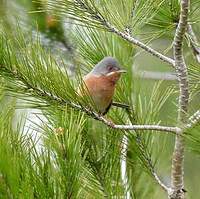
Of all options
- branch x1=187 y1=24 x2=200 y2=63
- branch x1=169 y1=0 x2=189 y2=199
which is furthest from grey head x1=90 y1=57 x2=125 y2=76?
branch x1=169 y1=0 x2=189 y2=199

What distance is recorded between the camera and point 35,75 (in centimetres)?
158

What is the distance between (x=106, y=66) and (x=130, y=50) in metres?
0.16

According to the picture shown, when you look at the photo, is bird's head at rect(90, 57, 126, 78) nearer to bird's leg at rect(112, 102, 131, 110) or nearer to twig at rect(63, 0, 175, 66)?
bird's leg at rect(112, 102, 131, 110)

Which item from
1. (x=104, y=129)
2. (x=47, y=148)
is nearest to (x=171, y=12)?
(x=104, y=129)

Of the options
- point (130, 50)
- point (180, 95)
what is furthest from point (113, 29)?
point (130, 50)

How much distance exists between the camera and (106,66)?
1.83m

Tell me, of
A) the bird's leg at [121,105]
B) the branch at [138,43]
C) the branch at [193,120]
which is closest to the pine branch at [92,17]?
the branch at [138,43]

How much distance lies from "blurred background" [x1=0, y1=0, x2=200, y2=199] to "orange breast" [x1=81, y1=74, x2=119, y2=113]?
63mm

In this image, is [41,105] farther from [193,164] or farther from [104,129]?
[193,164]

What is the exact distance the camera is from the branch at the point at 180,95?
57.8 inches

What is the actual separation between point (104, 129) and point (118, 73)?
0.47ft

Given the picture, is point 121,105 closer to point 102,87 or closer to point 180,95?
point 102,87

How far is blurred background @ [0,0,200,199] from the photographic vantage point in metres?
1.80

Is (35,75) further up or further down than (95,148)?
further up
